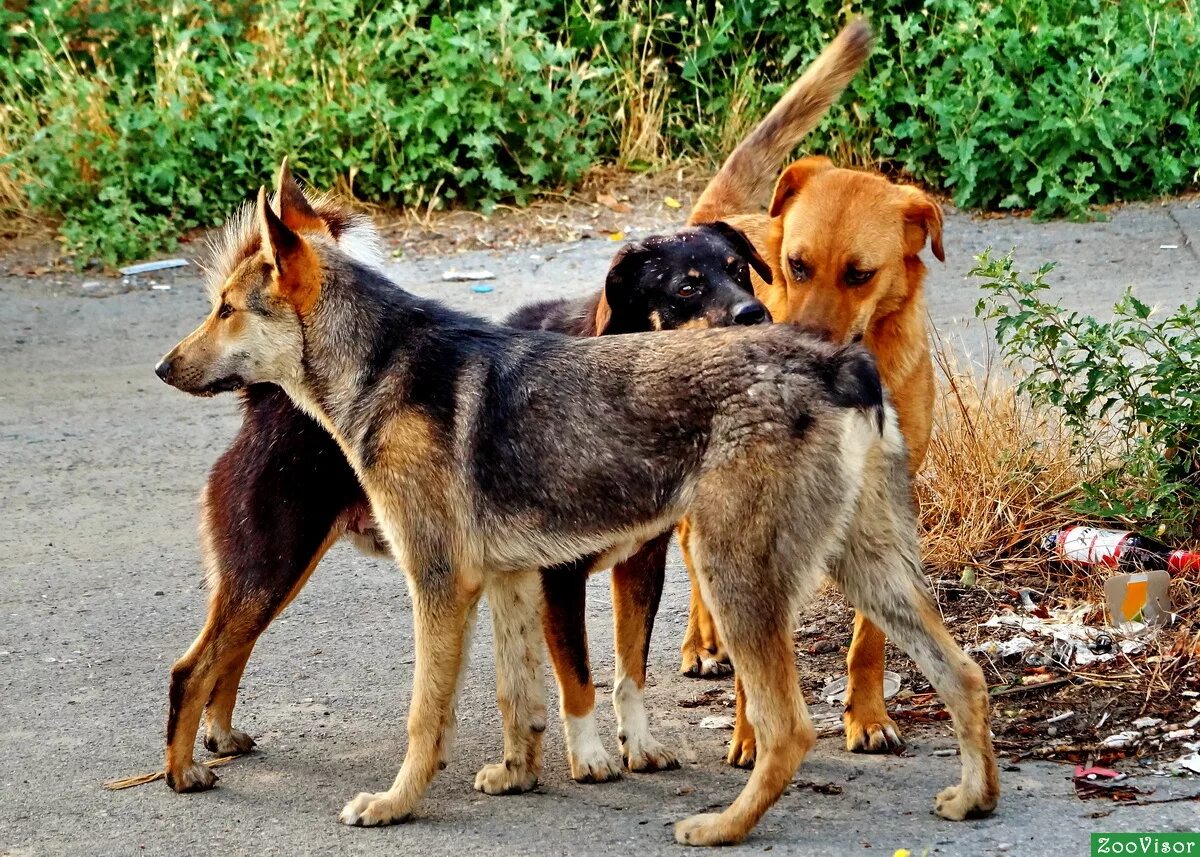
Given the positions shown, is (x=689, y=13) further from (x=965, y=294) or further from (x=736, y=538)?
(x=736, y=538)

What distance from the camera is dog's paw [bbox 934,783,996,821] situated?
13.6 ft

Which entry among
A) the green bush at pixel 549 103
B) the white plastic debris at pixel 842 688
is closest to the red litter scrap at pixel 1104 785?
the white plastic debris at pixel 842 688

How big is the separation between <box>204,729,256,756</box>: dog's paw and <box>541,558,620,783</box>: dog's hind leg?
3.55 ft

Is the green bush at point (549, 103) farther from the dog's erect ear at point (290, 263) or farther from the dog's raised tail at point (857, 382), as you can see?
the dog's raised tail at point (857, 382)

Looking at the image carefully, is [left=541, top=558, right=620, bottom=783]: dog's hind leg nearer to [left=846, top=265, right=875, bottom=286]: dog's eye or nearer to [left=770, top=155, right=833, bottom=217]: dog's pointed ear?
[left=846, top=265, right=875, bottom=286]: dog's eye

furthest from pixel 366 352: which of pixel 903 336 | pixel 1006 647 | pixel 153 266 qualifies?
pixel 153 266

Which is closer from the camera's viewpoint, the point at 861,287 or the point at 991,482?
the point at 861,287

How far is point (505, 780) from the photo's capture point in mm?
4645

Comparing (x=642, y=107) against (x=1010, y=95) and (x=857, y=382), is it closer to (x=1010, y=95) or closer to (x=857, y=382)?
(x=1010, y=95)

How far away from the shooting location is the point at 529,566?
4.53 m

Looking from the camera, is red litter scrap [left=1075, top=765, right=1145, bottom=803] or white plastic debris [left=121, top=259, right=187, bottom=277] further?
white plastic debris [left=121, top=259, right=187, bottom=277]

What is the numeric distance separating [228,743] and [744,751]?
168 cm

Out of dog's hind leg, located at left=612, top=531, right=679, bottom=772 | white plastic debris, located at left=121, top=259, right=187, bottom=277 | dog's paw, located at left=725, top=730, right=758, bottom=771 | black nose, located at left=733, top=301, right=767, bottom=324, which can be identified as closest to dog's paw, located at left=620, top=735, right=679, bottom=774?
dog's hind leg, located at left=612, top=531, right=679, bottom=772

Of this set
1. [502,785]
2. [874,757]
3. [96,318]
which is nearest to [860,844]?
[874,757]
